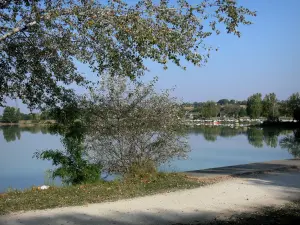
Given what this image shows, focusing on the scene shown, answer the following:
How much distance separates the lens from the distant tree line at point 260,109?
8737cm

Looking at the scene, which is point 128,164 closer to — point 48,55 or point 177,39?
point 48,55

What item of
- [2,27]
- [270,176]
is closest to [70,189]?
[2,27]

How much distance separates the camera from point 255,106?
118188 mm

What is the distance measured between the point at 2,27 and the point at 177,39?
12.8 feet

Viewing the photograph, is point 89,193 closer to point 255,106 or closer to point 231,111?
point 255,106

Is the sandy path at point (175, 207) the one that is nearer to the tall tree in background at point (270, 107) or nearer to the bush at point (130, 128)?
the bush at point (130, 128)

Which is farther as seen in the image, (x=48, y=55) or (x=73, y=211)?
(x=48, y=55)

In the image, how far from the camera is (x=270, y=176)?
43.2 feet

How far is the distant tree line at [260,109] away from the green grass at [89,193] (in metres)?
69.0

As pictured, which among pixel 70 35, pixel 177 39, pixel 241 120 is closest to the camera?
pixel 177 39

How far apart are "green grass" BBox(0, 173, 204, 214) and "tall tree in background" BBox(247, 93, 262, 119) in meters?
110

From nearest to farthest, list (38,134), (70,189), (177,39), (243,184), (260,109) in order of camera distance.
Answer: (177,39) < (70,189) < (243,184) < (38,134) < (260,109)

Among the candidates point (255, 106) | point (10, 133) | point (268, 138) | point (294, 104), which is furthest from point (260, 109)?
point (10, 133)

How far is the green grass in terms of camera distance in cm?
838
